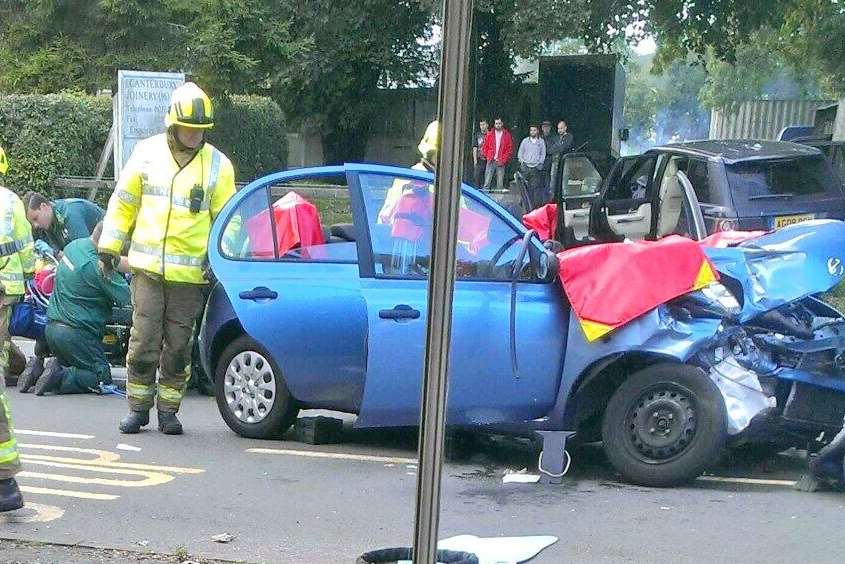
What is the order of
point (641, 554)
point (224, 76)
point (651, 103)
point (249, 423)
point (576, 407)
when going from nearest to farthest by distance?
1. point (641, 554)
2. point (651, 103)
3. point (576, 407)
4. point (249, 423)
5. point (224, 76)

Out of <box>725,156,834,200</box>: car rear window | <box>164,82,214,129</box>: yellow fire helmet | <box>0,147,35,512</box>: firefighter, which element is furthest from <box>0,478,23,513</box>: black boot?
<box>725,156,834,200</box>: car rear window

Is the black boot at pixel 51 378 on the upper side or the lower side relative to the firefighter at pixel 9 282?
lower

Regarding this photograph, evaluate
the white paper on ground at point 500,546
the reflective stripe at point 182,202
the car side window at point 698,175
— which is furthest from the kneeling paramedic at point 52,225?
the car side window at point 698,175

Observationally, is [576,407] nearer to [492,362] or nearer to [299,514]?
[492,362]

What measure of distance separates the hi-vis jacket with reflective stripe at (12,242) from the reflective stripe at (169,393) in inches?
38.5

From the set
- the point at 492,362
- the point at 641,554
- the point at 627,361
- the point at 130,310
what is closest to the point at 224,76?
the point at 130,310

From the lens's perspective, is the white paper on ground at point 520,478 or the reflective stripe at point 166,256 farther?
the reflective stripe at point 166,256

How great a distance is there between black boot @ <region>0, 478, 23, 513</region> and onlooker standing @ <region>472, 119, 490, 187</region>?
7.89 feet

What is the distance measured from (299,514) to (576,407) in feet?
4.51

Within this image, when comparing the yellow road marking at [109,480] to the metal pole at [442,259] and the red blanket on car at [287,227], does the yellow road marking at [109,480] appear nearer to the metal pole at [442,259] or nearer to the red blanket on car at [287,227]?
the red blanket on car at [287,227]

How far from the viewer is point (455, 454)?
639cm

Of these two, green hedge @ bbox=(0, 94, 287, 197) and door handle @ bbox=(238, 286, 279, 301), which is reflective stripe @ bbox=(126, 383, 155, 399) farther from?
green hedge @ bbox=(0, 94, 287, 197)

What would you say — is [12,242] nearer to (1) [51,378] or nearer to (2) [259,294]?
(2) [259,294]

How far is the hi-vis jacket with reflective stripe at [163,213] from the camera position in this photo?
6727 mm
